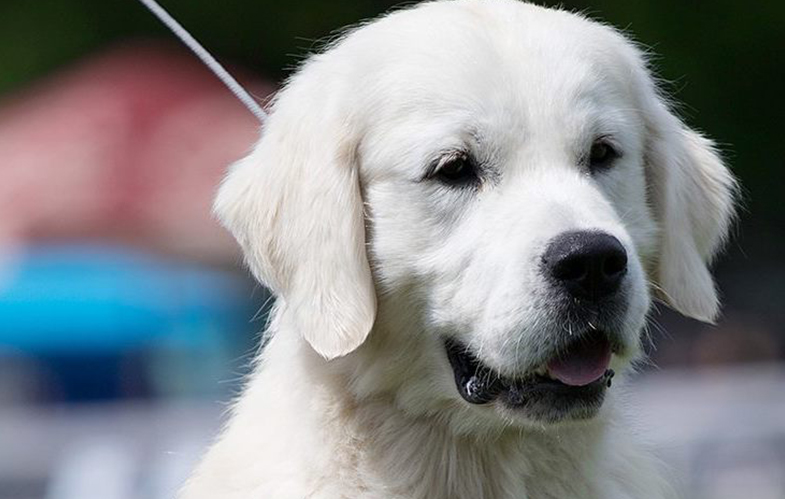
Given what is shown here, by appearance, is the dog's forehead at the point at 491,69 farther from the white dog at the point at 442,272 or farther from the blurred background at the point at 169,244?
the blurred background at the point at 169,244

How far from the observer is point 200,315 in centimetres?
1184

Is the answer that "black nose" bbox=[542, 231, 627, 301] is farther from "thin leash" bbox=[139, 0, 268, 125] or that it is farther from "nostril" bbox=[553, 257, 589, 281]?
"thin leash" bbox=[139, 0, 268, 125]

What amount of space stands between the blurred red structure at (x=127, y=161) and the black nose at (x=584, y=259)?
8.58m

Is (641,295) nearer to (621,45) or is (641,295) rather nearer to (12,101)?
(621,45)

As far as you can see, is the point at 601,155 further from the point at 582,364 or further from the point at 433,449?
the point at 433,449

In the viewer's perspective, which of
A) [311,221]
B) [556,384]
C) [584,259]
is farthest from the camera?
[311,221]

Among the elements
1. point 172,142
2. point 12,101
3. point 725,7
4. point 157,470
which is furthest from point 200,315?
point 725,7

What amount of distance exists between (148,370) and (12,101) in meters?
4.45

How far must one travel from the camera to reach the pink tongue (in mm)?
4645

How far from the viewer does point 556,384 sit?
4.65 metres

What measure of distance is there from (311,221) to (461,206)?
42cm

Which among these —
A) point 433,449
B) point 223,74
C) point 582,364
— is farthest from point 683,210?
point 223,74

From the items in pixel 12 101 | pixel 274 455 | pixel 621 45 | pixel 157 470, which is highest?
pixel 621 45

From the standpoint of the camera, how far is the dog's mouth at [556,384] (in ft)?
15.1
